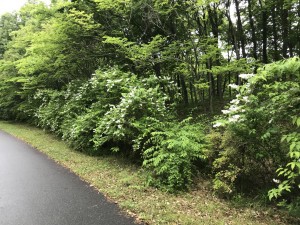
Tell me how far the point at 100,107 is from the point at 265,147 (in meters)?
5.93

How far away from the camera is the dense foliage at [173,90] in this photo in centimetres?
488

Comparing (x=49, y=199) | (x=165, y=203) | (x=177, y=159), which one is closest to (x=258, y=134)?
(x=177, y=159)

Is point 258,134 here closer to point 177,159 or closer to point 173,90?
point 177,159

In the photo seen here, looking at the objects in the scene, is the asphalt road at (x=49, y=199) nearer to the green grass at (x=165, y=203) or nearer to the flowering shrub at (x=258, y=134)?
the green grass at (x=165, y=203)

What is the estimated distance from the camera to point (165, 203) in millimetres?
5051

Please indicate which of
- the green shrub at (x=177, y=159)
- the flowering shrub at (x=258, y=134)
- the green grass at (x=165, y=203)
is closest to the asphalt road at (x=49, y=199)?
the green grass at (x=165, y=203)

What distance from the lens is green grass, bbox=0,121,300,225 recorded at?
448 centimetres

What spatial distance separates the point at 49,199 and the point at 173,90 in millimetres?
6425

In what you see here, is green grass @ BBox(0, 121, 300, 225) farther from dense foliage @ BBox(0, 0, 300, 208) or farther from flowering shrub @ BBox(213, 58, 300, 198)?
flowering shrub @ BBox(213, 58, 300, 198)

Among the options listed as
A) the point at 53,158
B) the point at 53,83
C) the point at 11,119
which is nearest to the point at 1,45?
the point at 11,119

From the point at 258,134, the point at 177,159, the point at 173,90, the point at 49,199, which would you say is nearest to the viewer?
the point at 258,134

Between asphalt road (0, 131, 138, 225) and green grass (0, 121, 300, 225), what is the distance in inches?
11.0

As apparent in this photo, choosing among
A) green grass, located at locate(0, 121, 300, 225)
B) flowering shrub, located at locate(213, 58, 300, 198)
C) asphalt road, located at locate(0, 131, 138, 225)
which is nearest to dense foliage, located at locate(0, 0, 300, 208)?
flowering shrub, located at locate(213, 58, 300, 198)

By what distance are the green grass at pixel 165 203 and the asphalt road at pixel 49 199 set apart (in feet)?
0.92
